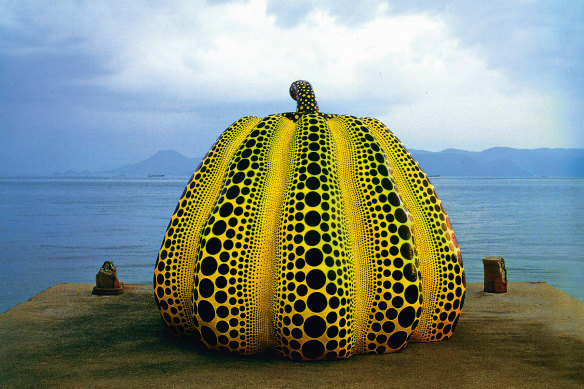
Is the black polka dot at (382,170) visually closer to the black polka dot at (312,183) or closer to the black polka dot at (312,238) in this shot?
the black polka dot at (312,183)

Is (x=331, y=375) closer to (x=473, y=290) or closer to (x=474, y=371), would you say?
(x=474, y=371)

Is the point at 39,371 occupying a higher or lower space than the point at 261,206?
lower

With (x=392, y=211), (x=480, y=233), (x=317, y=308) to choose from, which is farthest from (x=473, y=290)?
(x=480, y=233)

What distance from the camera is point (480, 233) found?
18.2 meters

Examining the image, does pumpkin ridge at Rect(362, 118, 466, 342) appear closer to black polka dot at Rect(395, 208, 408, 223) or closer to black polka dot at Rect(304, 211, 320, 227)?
black polka dot at Rect(395, 208, 408, 223)

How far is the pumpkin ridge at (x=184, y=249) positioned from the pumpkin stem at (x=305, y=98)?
1.01 meters

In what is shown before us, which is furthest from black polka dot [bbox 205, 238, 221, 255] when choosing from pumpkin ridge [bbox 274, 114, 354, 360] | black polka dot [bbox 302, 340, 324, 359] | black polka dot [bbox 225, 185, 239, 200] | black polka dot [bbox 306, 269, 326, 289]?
black polka dot [bbox 302, 340, 324, 359]

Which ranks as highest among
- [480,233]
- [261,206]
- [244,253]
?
[261,206]

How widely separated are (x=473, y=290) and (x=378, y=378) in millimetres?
3544

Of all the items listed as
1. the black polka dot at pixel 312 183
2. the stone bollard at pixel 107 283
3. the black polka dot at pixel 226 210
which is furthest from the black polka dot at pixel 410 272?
Result: the stone bollard at pixel 107 283

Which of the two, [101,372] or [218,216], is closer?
[101,372]

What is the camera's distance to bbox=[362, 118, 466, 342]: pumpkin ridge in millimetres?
5117

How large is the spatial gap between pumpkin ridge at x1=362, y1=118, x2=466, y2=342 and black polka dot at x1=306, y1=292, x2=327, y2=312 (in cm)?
102

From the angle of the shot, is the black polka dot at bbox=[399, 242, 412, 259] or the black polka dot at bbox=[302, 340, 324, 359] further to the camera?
the black polka dot at bbox=[399, 242, 412, 259]
